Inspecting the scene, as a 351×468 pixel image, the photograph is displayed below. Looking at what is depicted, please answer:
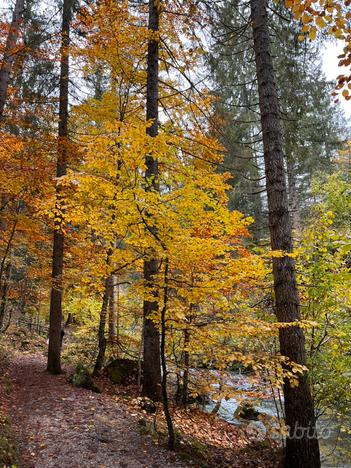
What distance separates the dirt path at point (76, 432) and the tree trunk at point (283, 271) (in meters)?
1.87

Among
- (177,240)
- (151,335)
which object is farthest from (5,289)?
(177,240)

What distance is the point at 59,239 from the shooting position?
10.3 meters

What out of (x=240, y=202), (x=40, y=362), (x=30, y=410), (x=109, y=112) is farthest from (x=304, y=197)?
(x=30, y=410)

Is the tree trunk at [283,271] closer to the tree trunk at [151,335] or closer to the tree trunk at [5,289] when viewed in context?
the tree trunk at [151,335]

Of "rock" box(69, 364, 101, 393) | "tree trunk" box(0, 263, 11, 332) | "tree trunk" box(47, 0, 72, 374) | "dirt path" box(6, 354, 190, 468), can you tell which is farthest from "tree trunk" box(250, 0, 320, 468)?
"tree trunk" box(0, 263, 11, 332)

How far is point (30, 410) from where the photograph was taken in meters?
6.75

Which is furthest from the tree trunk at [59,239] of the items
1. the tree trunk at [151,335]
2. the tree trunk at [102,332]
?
the tree trunk at [151,335]

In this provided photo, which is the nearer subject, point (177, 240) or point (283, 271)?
point (177, 240)

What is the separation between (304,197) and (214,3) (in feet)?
59.1

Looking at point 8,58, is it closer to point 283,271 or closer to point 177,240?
point 177,240

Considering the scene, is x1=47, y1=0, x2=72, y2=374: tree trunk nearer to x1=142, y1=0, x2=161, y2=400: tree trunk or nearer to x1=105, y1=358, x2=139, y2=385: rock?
x1=105, y1=358, x2=139, y2=385: rock

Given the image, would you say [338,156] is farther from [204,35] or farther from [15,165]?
[15,165]

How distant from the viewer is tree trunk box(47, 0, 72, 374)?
387 inches

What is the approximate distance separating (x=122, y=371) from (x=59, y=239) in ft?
14.4
